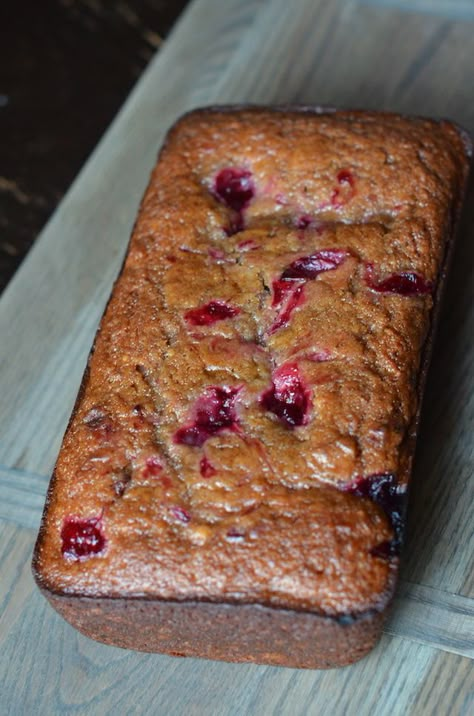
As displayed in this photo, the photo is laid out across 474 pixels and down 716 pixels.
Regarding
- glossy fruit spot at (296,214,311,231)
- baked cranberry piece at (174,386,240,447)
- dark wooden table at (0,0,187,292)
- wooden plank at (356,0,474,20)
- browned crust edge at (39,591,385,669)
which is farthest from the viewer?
dark wooden table at (0,0,187,292)

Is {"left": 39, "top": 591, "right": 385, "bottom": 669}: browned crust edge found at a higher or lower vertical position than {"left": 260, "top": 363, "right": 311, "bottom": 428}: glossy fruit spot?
lower

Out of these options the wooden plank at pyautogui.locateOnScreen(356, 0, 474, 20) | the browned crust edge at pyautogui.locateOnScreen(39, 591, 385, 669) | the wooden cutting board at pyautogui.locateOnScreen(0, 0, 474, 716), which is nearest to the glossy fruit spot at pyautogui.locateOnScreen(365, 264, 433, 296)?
the wooden cutting board at pyautogui.locateOnScreen(0, 0, 474, 716)

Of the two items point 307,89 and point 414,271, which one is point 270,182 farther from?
point 307,89

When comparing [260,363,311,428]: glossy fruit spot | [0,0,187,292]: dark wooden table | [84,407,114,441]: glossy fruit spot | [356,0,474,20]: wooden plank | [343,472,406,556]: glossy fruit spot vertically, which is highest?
[356,0,474,20]: wooden plank

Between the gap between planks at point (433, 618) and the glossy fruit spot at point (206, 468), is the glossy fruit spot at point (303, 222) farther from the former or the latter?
the gap between planks at point (433, 618)

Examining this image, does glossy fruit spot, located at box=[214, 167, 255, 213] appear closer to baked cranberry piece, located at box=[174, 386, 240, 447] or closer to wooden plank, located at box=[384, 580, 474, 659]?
baked cranberry piece, located at box=[174, 386, 240, 447]

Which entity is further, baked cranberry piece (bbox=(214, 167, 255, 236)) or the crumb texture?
baked cranberry piece (bbox=(214, 167, 255, 236))

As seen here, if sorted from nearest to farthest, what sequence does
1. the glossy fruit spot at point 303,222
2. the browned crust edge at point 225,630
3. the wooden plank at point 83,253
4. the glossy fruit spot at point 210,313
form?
the browned crust edge at point 225,630
the glossy fruit spot at point 210,313
the glossy fruit spot at point 303,222
the wooden plank at point 83,253

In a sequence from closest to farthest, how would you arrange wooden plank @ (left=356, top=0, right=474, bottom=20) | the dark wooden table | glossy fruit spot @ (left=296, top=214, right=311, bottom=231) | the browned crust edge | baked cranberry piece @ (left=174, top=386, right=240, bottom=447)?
the browned crust edge, baked cranberry piece @ (left=174, top=386, right=240, bottom=447), glossy fruit spot @ (left=296, top=214, right=311, bottom=231), wooden plank @ (left=356, top=0, right=474, bottom=20), the dark wooden table

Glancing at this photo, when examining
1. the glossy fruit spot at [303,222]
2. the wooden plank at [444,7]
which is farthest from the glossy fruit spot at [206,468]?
the wooden plank at [444,7]
